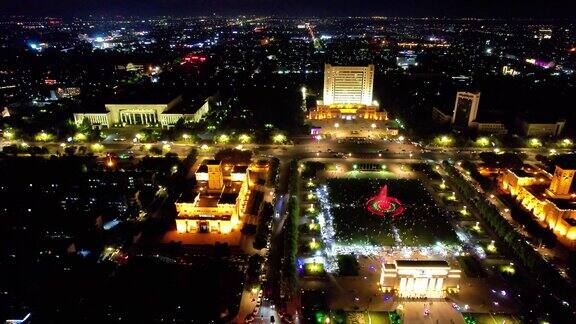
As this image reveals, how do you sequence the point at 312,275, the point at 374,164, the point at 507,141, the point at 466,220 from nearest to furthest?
the point at 312,275 → the point at 466,220 → the point at 374,164 → the point at 507,141

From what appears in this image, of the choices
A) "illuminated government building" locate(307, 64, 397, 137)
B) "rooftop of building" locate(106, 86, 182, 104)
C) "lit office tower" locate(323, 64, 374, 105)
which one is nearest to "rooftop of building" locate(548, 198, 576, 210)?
"illuminated government building" locate(307, 64, 397, 137)

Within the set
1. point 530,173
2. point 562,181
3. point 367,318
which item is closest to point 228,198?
point 367,318

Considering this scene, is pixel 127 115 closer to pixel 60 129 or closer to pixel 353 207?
pixel 60 129

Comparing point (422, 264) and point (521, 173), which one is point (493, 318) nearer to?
point (422, 264)

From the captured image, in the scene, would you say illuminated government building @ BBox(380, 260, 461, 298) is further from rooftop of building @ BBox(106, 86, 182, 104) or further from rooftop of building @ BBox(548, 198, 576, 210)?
rooftop of building @ BBox(106, 86, 182, 104)

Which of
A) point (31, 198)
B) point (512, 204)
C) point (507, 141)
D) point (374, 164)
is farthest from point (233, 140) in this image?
point (507, 141)
